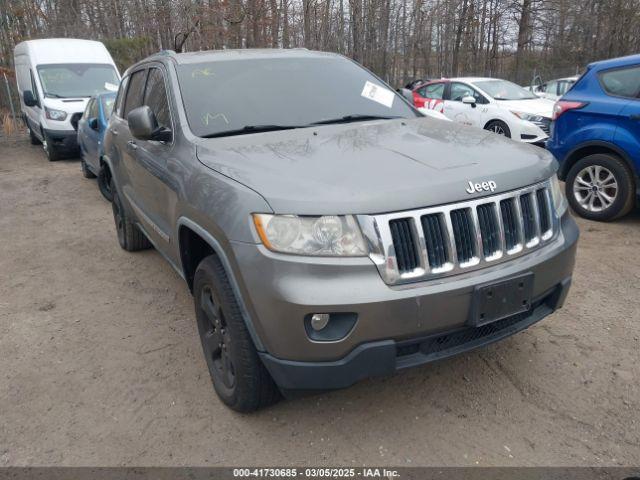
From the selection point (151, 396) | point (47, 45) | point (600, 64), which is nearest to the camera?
point (151, 396)

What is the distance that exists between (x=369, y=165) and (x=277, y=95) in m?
1.23

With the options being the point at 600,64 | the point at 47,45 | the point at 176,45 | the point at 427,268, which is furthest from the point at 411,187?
the point at 176,45

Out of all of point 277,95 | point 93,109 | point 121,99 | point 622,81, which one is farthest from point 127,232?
point 622,81

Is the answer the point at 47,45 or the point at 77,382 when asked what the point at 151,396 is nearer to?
the point at 77,382

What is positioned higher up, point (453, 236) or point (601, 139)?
point (453, 236)

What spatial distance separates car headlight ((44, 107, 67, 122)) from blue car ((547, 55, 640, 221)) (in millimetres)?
9429

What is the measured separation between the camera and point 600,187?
18.2 feet

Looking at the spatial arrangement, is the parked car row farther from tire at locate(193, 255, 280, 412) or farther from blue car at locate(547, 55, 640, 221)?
tire at locate(193, 255, 280, 412)

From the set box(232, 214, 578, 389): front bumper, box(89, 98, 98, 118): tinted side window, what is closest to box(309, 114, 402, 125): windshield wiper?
box(232, 214, 578, 389): front bumper

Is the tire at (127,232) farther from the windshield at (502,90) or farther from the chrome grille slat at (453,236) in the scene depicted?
the windshield at (502,90)

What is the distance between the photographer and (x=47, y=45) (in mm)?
11820

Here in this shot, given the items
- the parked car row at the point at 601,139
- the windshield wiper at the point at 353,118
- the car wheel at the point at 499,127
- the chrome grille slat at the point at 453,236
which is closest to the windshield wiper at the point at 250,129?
the windshield wiper at the point at 353,118

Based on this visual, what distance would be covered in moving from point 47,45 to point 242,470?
1237 centimetres

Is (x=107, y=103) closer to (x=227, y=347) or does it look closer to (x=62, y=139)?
(x=62, y=139)
